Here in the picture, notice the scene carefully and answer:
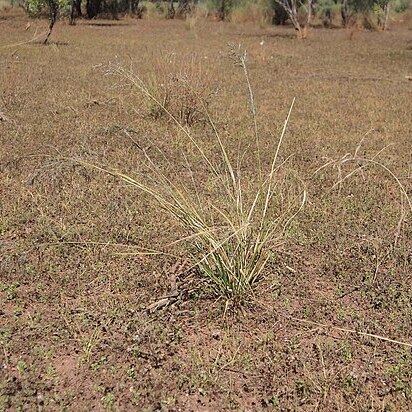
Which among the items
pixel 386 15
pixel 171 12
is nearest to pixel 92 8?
pixel 171 12

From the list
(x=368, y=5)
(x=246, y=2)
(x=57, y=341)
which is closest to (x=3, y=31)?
(x=246, y=2)

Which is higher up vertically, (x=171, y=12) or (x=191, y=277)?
(x=171, y=12)

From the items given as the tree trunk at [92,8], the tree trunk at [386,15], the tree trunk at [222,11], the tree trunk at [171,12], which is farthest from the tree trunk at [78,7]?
the tree trunk at [386,15]

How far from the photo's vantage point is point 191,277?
3.00 meters

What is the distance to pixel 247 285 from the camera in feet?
9.23

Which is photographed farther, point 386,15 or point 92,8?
point 92,8

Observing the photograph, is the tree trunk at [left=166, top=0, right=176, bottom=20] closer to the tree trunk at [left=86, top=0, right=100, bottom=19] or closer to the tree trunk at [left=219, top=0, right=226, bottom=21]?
the tree trunk at [left=219, top=0, right=226, bottom=21]

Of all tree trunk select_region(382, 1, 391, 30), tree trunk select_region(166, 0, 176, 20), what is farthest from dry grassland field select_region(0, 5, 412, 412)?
tree trunk select_region(166, 0, 176, 20)

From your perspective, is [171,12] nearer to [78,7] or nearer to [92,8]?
[92,8]

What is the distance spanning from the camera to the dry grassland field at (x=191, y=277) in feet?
7.58

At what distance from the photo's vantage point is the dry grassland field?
2.31m

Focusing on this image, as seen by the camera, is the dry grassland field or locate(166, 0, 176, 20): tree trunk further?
locate(166, 0, 176, 20): tree trunk

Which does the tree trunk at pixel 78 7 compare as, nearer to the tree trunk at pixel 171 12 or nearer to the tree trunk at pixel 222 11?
the tree trunk at pixel 171 12

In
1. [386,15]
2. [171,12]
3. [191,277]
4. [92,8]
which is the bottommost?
[191,277]
